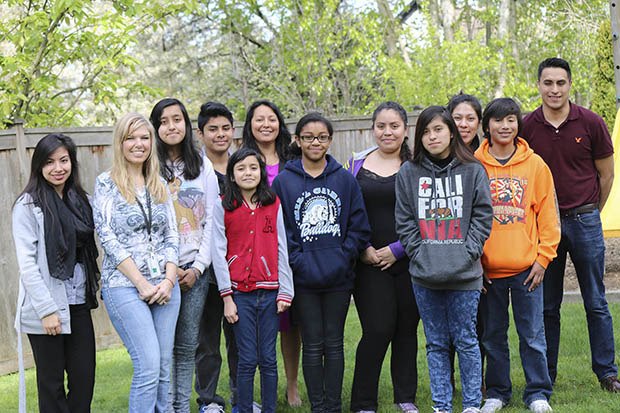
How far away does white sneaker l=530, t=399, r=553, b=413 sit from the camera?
5.35 meters

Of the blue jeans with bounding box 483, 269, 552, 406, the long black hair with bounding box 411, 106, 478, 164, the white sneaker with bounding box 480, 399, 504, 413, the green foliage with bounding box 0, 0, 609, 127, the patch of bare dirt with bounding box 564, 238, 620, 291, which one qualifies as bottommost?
the white sneaker with bounding box 480, 399, 504, 413

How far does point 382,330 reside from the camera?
5.49 m

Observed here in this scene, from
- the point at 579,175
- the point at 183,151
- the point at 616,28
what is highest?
the point at 616,28

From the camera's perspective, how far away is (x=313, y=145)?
5461mm

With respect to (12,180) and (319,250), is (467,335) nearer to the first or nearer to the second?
(319,250)

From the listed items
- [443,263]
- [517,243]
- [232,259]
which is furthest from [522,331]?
→ [232,259]

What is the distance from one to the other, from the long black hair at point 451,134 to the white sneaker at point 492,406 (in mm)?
1592

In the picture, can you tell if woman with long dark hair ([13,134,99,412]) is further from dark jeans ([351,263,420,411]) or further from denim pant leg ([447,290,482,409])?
denim pant leg ([447,290,482,409])

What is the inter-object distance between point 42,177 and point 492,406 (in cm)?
315

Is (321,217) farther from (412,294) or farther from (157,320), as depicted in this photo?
(157,320)

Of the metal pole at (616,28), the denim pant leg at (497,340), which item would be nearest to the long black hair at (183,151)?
the denim pant leg at (497,340)

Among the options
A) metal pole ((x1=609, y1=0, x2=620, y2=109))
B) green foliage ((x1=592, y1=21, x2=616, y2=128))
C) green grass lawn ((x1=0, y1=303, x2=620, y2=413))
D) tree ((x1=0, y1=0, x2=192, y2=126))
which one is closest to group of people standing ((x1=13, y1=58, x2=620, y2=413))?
green grass lawn ((x1=0, y1=303, x2=620, y2=413))

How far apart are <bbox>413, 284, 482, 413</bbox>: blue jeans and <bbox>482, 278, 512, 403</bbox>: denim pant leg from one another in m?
0.25

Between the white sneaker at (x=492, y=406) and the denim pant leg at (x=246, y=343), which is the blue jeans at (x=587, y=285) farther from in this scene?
the denim pant leg at (x=246, y=343)
